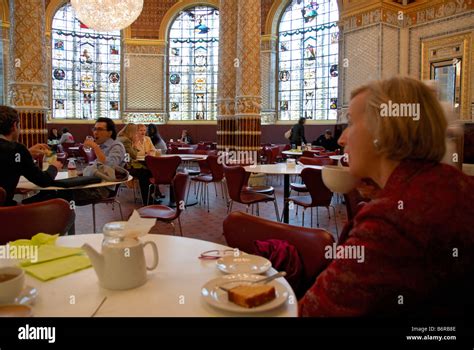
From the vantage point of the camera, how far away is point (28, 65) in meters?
6.63

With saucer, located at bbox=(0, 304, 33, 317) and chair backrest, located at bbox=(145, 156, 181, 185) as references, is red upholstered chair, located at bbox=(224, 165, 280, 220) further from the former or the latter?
saucer, located at bbox=(0, 304, 33, 317)

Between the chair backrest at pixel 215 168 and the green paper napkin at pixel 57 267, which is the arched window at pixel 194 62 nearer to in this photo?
the chair backrest at pixel 215 168

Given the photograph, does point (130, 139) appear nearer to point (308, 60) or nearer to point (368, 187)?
point (368, 187)

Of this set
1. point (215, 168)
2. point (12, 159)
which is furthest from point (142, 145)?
point (12, 159)

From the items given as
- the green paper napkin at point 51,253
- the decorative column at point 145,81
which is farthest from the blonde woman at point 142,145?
the decorative column at point 145,81

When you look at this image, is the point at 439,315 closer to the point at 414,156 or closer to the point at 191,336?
the point at 414,156

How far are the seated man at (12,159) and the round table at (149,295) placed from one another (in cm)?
210

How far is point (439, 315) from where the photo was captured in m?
0.97

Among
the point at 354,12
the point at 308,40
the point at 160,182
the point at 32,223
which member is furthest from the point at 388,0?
the point at 32,223

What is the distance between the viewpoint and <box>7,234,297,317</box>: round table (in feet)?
3.58

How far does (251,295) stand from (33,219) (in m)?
1.36

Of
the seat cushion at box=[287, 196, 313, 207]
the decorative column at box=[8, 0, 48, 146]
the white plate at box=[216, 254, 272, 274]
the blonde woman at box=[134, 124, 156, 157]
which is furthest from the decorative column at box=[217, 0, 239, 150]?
the white plate at box=[216, 254, 272, 274]

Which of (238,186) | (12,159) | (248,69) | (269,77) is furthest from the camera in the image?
(269,77)

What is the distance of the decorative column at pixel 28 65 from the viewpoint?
659 centimetres
